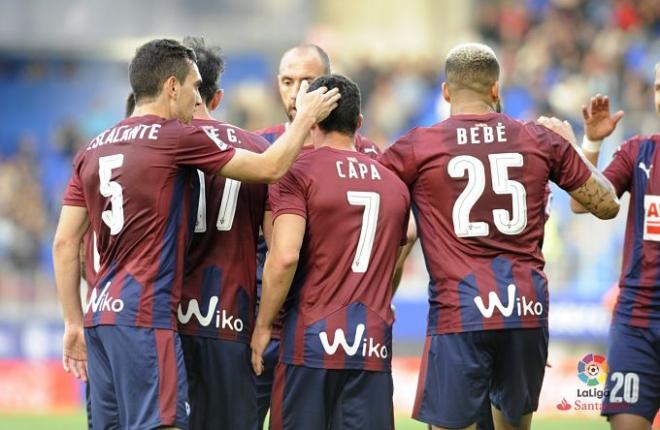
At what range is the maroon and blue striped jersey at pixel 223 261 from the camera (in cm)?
736

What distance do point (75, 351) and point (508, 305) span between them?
2.58 meters

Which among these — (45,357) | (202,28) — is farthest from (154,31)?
(45,357)

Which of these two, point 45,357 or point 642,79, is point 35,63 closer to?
point 45,357

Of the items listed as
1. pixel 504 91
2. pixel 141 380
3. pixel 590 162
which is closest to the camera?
pixel 141 380

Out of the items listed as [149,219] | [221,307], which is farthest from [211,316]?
[149,219]

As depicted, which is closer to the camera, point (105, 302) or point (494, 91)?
point (105, 302)

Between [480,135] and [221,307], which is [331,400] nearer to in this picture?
[221,307]

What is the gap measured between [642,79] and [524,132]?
13179mm

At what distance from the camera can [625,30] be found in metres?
21.7

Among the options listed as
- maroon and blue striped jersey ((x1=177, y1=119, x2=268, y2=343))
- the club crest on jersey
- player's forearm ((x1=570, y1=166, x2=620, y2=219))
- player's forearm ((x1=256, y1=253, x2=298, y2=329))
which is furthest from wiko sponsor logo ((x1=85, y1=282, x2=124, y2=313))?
the club crest on jersey

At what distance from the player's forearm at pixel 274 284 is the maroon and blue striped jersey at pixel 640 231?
2.39m

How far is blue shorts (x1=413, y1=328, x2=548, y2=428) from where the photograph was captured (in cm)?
713

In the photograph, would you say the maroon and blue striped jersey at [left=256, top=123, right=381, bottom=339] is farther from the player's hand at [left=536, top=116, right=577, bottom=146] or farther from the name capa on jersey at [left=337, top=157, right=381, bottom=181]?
the player's hand at [left=536, top=116, right=577, bottom=146]

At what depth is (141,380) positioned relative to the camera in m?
6.83
